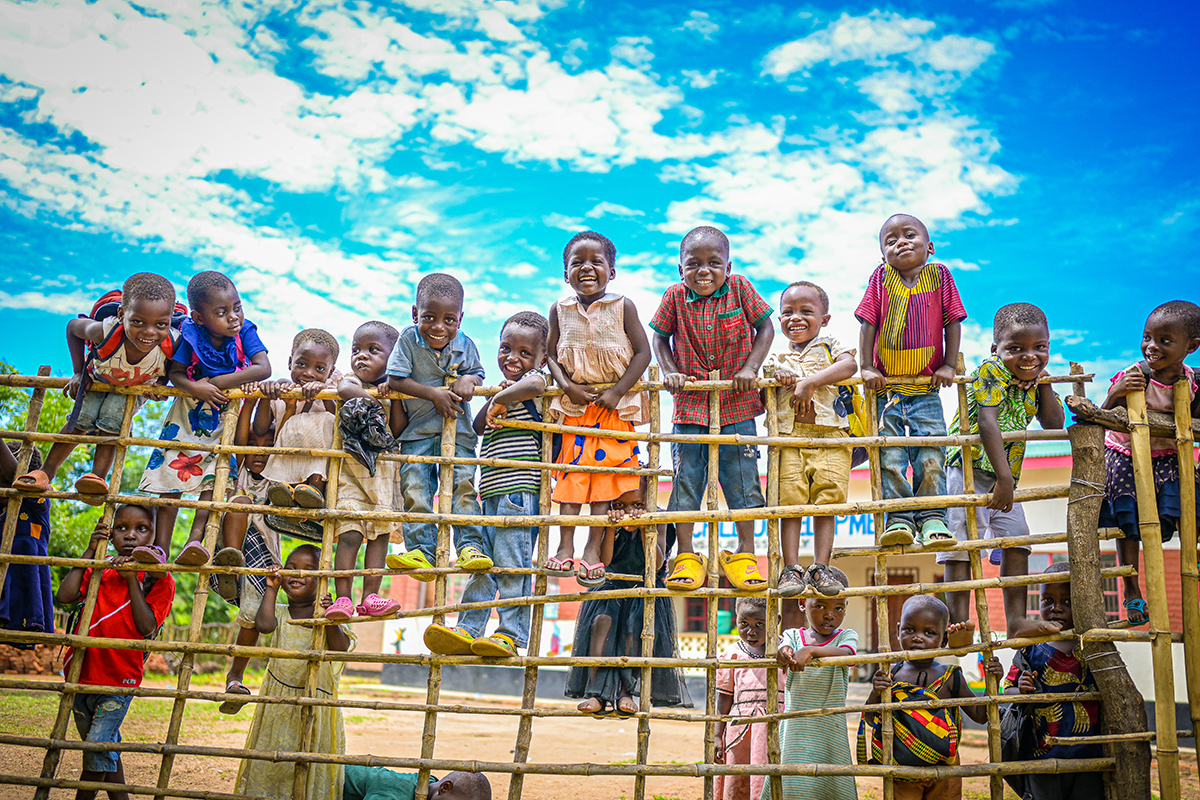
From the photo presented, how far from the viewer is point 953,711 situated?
13.1 ft

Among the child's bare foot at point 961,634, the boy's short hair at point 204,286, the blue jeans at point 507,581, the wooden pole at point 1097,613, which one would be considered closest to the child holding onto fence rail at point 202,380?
the boy's short hair at point 204,286

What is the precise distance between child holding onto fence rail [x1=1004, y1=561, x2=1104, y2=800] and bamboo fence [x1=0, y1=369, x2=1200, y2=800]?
0.43 ft

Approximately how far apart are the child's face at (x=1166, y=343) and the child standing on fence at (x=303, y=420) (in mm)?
4113

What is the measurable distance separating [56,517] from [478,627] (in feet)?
43.5

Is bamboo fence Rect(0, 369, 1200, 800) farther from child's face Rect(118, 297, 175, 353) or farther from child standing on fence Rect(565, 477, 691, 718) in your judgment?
child's face Rect(118, 297, 175, 353)

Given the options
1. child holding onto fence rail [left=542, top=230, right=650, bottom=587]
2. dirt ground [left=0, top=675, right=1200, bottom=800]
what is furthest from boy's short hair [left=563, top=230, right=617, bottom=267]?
dirt ground [left=0, top=675, right=1200, bottom=800]

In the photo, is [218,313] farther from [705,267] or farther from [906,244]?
[906,244]

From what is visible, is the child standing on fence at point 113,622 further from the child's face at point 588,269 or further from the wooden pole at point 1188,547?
the wooden pole at point 1188,547

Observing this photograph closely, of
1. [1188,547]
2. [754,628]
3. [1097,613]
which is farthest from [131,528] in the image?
[1188,547]

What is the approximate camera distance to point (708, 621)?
3.86m

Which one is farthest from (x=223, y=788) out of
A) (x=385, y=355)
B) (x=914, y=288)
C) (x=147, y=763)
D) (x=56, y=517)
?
(x=56, y=517)

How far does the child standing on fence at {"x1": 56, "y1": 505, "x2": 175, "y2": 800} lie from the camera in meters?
4.20

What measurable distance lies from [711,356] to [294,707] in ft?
9.03

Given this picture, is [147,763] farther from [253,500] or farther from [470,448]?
[470,448]
